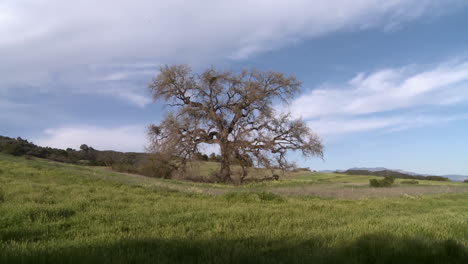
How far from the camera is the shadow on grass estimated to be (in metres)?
3.80

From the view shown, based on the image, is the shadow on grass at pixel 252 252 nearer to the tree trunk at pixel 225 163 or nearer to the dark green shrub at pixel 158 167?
the tree trunk at pixel 225 163

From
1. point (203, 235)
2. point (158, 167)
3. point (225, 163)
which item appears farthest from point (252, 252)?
point (158, 167)

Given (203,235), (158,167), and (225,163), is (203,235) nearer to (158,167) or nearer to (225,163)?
(225,163)

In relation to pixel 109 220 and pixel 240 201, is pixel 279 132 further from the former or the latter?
pixel 109 220

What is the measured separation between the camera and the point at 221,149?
32.5m

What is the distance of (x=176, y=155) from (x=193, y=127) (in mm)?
3291

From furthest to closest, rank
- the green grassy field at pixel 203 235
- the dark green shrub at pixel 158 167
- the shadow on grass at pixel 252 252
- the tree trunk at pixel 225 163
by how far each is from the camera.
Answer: the dark green shrub at pixel 158 167, the tree trunk at pixel 225 163, the green grassy field at pixel 203 235, the shadow on grass at pixel 252 252

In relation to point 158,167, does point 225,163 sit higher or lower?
higher

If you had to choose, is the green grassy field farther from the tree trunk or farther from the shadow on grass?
the tree trunk

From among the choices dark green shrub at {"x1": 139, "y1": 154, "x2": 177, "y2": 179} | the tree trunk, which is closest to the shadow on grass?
the tree trunk

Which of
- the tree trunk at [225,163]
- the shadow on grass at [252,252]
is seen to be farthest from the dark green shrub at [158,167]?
the shadow on grass at [252,252]

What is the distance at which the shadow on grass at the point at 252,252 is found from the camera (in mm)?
3801

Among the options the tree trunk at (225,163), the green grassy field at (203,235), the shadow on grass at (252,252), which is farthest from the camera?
the tree trunk at (225,163)

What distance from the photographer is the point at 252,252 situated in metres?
4.38
